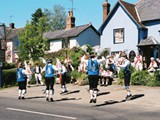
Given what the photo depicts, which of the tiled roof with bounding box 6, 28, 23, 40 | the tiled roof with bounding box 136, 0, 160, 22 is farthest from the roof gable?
the tiled roof with bounding box 6, 28, 23, 40

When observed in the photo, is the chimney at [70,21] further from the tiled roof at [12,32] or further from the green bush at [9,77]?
the green bush at [9,77]

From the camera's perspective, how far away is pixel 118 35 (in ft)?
107

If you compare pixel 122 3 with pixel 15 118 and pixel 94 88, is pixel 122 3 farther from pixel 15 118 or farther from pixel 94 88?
pixel 15 118

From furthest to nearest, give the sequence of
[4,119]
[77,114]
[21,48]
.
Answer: [21,48]
[77,114]
[4,119]

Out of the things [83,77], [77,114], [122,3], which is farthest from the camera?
[122,3]

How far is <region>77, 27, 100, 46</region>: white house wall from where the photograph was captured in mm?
45338

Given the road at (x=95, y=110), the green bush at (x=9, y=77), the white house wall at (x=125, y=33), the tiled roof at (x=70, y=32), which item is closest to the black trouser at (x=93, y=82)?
the road at (x=95, y=110)

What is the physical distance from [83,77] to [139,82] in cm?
398

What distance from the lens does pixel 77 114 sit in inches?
448

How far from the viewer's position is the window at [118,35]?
106 ft

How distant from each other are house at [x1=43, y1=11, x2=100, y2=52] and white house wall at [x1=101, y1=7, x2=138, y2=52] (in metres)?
11.1

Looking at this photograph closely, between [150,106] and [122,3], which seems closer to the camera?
[150,106]

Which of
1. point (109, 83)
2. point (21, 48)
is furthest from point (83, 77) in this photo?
point (21, 48)

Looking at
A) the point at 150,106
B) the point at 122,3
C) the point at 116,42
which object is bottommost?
the point at 150,106
